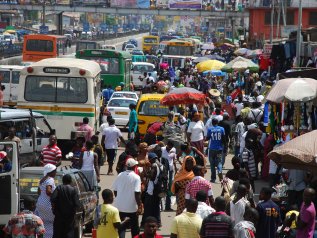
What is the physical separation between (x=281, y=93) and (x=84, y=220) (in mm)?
4410

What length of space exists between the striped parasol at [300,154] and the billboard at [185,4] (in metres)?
114

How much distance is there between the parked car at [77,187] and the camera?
15.9m

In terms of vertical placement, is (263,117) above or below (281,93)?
below

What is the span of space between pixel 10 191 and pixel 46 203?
0.53m

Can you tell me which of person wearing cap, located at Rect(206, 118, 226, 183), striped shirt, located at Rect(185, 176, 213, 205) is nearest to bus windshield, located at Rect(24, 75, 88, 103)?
person wearing cap, located at Rect(206, 118, 226, 183)

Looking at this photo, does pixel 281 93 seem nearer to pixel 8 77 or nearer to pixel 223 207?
pixel 223 207

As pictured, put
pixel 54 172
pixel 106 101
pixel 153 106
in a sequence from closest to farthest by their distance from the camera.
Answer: pixel 54 172, pixel 153 106, pixel 106 101

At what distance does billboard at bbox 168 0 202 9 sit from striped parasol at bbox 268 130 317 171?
374 ft

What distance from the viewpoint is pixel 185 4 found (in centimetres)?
12788

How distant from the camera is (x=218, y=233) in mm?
11969

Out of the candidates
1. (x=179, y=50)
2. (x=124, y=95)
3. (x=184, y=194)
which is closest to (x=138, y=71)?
(x=179, y=50)

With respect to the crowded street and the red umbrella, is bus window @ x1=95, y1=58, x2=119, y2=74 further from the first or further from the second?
the red umbrella

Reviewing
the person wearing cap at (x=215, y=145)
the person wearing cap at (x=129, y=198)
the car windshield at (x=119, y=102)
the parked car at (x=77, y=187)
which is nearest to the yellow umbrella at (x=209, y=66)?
the car windshield at (x=119, y=102)

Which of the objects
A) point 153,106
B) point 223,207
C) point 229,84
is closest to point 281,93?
point 223,207
